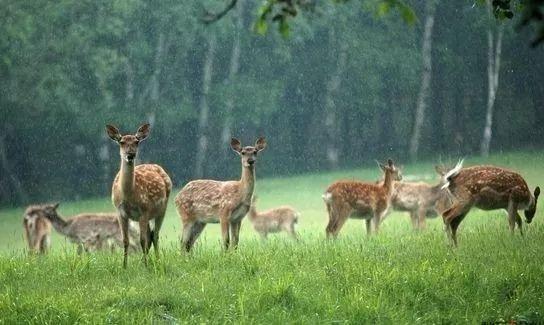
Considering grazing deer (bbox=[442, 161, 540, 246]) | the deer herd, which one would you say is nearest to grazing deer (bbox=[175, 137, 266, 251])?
the deer herd

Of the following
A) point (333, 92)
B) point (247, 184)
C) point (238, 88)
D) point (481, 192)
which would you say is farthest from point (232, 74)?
point (481, 192)

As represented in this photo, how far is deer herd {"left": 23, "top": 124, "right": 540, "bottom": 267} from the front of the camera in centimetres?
1222

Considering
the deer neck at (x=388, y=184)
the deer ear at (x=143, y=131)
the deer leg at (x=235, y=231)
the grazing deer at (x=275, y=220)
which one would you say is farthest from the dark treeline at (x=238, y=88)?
the deer ear at (x=143, y=131)

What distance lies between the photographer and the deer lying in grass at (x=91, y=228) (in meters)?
16.4

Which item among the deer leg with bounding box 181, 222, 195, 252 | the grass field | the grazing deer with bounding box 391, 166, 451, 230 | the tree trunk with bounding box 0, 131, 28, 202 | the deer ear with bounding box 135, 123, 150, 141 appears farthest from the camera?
the tree trunk with bounding box 0, 131, 28, 202

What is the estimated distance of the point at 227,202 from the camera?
13828 millimetres

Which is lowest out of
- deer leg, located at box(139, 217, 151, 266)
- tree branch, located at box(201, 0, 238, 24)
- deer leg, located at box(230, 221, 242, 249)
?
deer leg, located at box(230, 221, 242, 249)

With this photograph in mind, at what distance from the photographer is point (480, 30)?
3819 centimetres

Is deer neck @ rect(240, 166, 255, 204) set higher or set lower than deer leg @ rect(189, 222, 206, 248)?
higher

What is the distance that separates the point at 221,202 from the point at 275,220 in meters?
6.08

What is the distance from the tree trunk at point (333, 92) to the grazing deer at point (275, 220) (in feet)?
53.9

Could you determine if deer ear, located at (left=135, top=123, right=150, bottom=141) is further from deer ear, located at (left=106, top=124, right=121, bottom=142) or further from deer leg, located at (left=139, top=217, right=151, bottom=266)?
deer leg, located at (left=139, top=217, right=151, bottom=266)

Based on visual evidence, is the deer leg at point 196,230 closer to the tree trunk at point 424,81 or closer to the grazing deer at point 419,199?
the grazing deer at point 419,199

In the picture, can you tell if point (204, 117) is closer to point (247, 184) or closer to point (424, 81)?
point (424, 81)
